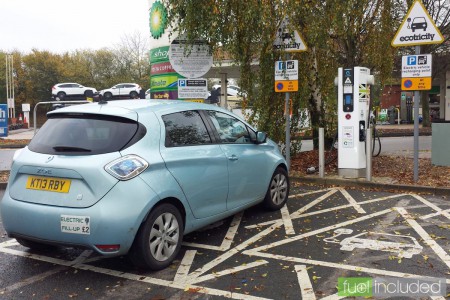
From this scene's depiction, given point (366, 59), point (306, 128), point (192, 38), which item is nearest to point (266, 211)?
point (192, 38)

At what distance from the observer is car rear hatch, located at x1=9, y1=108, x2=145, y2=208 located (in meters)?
3.72

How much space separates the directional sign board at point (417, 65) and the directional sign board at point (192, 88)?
13.1 ft

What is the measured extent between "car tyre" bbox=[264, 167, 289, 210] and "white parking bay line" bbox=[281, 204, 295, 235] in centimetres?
11

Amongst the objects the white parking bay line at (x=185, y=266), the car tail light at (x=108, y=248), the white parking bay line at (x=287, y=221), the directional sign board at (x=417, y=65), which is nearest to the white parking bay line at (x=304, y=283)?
the white parking bay line at (x=185, y=266)

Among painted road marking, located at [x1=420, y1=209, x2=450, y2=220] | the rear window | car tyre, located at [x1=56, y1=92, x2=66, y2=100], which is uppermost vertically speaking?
car tyre, located at [x1=56, y1=92, x2=66, y2=100]

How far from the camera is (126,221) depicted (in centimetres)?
369

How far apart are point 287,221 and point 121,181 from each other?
2.79 m

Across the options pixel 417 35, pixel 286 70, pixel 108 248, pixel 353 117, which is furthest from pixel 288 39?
pixel 108 248

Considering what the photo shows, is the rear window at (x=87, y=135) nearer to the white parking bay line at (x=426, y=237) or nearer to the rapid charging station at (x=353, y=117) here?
the white parking bay line at (x=426, y=237)

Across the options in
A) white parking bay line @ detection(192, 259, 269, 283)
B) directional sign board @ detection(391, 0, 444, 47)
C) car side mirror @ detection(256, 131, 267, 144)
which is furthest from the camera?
directional sign board @ detection(391, 0, 444, 47)

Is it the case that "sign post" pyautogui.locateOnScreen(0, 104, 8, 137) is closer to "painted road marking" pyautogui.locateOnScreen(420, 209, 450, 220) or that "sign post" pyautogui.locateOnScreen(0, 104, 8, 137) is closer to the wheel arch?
the wheel arch

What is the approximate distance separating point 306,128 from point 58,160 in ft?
25.1

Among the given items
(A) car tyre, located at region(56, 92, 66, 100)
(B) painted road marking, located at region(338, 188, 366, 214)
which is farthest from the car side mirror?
(A) car tyre, located at region(56, 92, 66, 100)

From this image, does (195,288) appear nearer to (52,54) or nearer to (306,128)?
(306,128)
